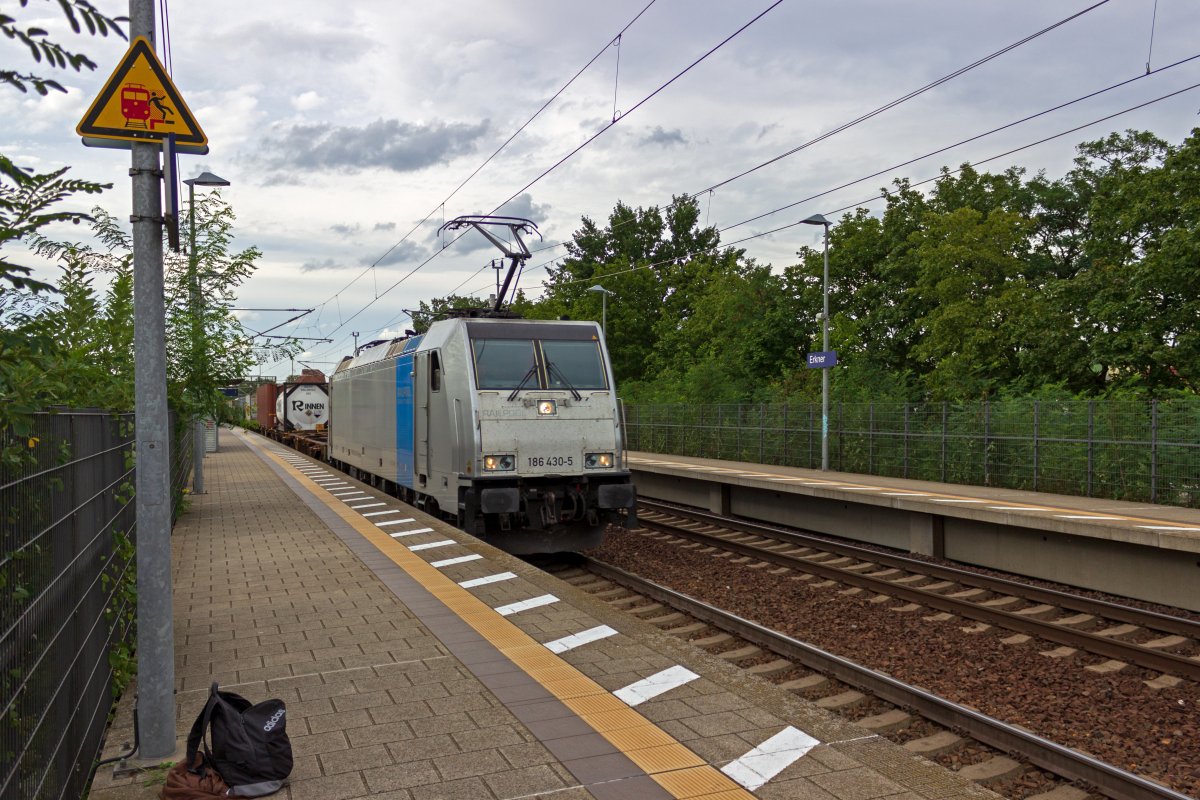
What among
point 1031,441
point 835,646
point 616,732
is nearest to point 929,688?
point 835,646

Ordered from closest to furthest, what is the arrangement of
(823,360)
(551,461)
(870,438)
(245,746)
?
(245,746), (551,461), (870,438), (823,360)

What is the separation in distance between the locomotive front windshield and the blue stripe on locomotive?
2.43m

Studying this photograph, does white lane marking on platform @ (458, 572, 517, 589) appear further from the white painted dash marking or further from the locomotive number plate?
the white painted dash marking

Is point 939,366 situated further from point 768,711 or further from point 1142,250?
point 768,711

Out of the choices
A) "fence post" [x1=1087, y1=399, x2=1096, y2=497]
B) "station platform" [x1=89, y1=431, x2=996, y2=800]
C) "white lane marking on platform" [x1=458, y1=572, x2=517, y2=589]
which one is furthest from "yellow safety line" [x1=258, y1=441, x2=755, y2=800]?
"fence post" [x1=1087, y1=399, x2=1096, y2=497]

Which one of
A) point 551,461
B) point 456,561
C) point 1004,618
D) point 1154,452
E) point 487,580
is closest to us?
point 487,580

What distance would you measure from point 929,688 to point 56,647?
5796 mm

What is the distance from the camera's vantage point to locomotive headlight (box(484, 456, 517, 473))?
38.5ft

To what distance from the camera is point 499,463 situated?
464 inches

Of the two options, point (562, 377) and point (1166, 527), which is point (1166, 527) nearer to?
point (1166, 527)

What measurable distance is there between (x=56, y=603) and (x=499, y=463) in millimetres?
7868

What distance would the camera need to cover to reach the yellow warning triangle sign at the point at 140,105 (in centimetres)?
451

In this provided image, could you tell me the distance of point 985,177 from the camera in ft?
117

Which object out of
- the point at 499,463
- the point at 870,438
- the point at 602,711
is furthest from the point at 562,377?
the point at 870,438
